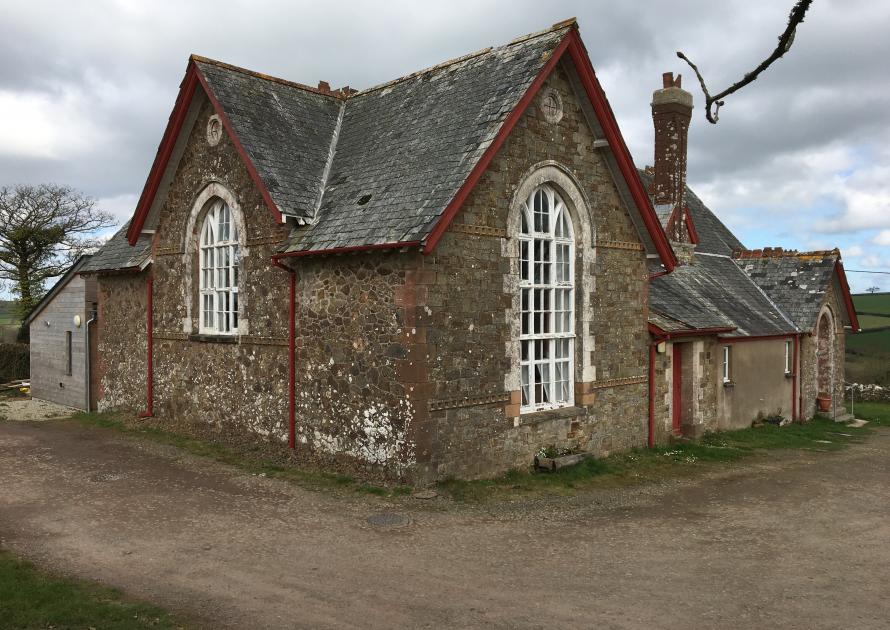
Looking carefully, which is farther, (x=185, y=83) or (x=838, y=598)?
(x=185, y=83)

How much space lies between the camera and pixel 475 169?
1152 cm

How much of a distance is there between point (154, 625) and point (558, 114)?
1071 cm

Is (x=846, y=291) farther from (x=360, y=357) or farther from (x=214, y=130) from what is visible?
(x=214, y=130)

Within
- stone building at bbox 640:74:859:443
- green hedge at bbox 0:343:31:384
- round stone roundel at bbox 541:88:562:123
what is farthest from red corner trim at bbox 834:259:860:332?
green hedge at bbox 0:343:31:384

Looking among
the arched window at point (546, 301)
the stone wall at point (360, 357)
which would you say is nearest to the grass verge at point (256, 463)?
the stone wall at point (360, 357)

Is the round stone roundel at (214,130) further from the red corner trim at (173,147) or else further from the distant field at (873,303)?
the distant field at (873,303)

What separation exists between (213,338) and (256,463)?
3.29m

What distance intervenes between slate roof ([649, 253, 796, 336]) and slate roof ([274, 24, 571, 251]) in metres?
7.00

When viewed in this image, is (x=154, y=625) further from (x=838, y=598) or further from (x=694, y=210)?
(x=694, y=210)

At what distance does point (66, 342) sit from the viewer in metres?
21.5

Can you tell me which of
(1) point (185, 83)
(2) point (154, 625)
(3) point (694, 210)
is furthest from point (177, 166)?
(3) point (694, 210)

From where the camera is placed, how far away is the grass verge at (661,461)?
11.7 metres

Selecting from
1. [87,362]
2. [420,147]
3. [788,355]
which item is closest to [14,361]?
[87,362]

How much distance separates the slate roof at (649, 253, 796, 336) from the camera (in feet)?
59.3
